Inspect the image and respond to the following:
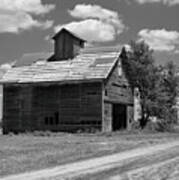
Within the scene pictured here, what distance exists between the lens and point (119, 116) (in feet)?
142

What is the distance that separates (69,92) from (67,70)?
2.54 metres

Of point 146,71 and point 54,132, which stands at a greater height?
point 146,71

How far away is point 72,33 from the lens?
42656mm

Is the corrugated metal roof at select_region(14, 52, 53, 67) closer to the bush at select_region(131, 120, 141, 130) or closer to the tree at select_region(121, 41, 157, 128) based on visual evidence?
the tree at select_region(121, 41, 157, 128)

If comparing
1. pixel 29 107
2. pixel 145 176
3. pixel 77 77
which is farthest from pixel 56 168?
pixel 29 107

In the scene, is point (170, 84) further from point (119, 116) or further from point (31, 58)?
point (31, 58)

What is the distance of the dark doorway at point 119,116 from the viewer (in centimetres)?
4269

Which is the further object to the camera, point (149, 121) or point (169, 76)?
point (169, 76)

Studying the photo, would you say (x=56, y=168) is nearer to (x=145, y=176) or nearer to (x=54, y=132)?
(x=145, y=176)

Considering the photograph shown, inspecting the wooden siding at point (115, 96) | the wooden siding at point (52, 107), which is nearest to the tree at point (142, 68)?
the wooden siding at point (115, 96)

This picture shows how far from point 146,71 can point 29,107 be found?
13447 mm

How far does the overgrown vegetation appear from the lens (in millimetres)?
42594

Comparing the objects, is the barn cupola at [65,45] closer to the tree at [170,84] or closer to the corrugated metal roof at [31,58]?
the corrugated metal roof at [31,58]

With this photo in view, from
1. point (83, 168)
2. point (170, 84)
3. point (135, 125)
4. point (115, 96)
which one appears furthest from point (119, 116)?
point (83, 168)
